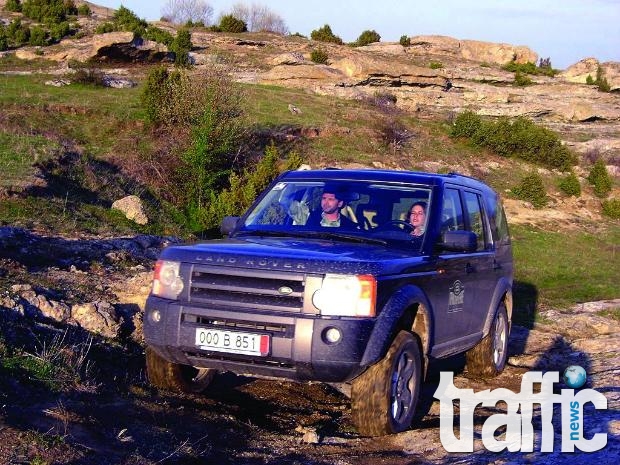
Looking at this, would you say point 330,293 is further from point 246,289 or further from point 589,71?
point 589,71

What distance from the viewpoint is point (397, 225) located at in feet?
20.7

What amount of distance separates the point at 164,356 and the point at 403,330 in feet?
5.47

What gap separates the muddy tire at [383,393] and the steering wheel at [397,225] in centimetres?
100

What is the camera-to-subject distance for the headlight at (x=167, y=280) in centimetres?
555

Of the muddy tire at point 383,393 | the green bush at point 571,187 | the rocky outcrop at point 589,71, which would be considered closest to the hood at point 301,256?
the muddy tire at point 383,393

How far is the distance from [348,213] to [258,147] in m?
18.9

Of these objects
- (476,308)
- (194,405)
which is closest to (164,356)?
(194,405)

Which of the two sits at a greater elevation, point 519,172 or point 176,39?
point 176,39

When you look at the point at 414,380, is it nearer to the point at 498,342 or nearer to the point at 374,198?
the point at 374,198

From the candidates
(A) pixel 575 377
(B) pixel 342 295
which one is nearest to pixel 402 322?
(B) pixel 342 295

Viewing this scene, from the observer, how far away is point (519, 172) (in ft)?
107

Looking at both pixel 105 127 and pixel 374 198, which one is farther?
pixel 105 127

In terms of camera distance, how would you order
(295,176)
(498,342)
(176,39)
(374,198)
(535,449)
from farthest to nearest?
(176,39)
(498,342)
(295,176)
(374,198)
(535,449)

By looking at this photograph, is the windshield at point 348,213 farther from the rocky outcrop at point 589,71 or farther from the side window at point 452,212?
the rocky outcrop at point 589,71
